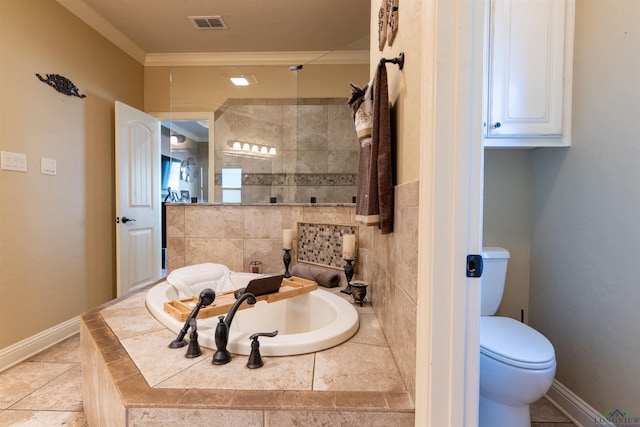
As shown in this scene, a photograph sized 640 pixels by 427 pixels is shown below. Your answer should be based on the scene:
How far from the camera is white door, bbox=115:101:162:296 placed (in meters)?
2.89

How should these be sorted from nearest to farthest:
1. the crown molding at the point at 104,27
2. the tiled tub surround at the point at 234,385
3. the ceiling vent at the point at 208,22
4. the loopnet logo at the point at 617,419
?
the tiled tub surround at the point at 234,385 < the loopnet logo at the point at 617,419 < the crown molding at the point at 104,27 < the ceiling vent at the point at 208,22

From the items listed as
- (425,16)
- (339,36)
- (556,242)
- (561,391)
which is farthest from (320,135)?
(561,391)

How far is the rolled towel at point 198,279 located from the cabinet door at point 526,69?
1753 mm

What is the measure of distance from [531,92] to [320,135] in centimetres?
192

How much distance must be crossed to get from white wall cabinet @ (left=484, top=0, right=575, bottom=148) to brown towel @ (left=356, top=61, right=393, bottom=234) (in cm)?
74

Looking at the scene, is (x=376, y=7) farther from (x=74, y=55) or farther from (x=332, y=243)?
(x=74, y=55)

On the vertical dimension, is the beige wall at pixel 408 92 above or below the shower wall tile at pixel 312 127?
below

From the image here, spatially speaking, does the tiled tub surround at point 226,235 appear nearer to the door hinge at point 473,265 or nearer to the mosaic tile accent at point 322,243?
the mosaic tile accent at point 322,243

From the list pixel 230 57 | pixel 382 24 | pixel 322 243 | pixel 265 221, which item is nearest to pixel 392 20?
pixel 382 24

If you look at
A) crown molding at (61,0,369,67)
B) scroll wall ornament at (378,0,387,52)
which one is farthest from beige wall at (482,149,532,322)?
crown molding at (61,0,369,67)

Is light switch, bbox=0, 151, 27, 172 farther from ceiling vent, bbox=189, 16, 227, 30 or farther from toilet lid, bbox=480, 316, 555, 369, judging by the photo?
toilet lid, bbox=480, 316, 555, 369

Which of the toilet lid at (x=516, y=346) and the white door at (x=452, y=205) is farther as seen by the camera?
the toilet lid at (x=516, y=346)

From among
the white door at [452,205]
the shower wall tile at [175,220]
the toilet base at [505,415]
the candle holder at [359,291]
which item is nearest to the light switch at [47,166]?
the shower wall tile at [175,220]

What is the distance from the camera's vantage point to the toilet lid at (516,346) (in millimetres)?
1204
